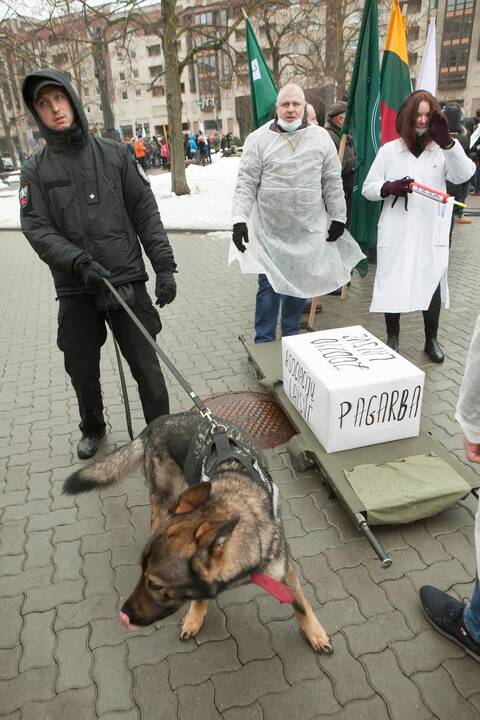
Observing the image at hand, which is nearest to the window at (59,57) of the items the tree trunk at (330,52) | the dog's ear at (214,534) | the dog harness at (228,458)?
the tree trunk at (330,52)

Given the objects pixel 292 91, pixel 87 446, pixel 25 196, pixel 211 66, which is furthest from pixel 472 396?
pixel 211 66

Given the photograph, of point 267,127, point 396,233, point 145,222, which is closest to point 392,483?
point 145,222

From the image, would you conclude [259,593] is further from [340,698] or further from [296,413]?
[296,413]

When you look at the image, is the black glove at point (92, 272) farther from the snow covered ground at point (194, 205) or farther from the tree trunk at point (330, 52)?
the tree trunk at point (330, 52)

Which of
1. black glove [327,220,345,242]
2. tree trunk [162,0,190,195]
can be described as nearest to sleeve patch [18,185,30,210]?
black glove [327,220,345,242]

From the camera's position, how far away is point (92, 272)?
107 inches

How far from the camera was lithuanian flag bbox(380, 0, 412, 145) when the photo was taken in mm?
5109

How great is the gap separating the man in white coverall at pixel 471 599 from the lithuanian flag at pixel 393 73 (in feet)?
15.0

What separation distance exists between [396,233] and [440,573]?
9.74ft

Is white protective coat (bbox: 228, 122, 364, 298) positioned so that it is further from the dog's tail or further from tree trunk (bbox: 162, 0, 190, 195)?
tree trunk (bbox: 162, 0, 190, 195)

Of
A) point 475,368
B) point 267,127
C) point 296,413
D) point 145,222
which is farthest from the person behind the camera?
point 267,127

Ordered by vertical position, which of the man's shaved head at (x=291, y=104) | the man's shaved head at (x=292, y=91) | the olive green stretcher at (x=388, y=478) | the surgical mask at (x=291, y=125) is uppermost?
the man's shaved head at (x=292, y=91)

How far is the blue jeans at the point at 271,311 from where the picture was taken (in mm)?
4633

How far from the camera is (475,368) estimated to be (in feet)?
4.61
